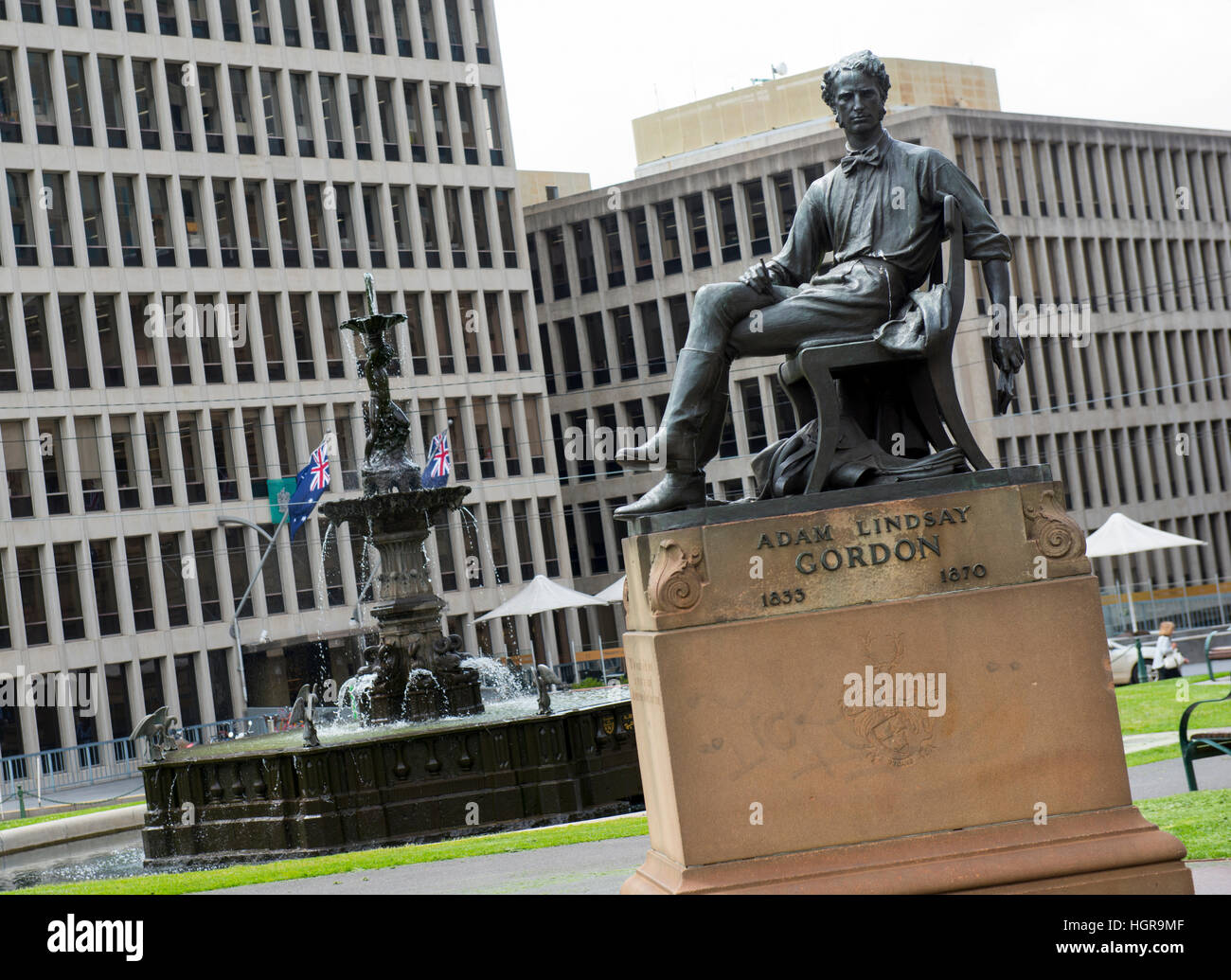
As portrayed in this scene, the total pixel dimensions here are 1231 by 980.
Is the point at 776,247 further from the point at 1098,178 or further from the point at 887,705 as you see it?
the point at 887,705

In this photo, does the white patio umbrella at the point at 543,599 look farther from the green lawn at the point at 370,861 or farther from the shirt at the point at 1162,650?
the green lawn at the point at 370,861

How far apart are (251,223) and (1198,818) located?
54.6 metres

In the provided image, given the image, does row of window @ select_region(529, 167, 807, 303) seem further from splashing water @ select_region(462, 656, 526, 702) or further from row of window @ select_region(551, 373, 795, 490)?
splashing water @ select_region(462, 656, 526, 702)

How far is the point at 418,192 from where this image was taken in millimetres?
67312

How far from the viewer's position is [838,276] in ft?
27.4

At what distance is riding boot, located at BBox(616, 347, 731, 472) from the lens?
8234mm

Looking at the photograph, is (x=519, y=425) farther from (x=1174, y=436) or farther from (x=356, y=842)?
(x=356, y=842)

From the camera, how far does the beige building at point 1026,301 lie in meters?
73.1

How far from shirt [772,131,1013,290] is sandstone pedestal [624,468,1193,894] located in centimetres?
125

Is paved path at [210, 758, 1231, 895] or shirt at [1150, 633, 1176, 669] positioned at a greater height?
paved path at [210, 758, 1231, 895]

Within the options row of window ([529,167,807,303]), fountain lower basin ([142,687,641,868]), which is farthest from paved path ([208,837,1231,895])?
row of window ([529,167,807,303])
